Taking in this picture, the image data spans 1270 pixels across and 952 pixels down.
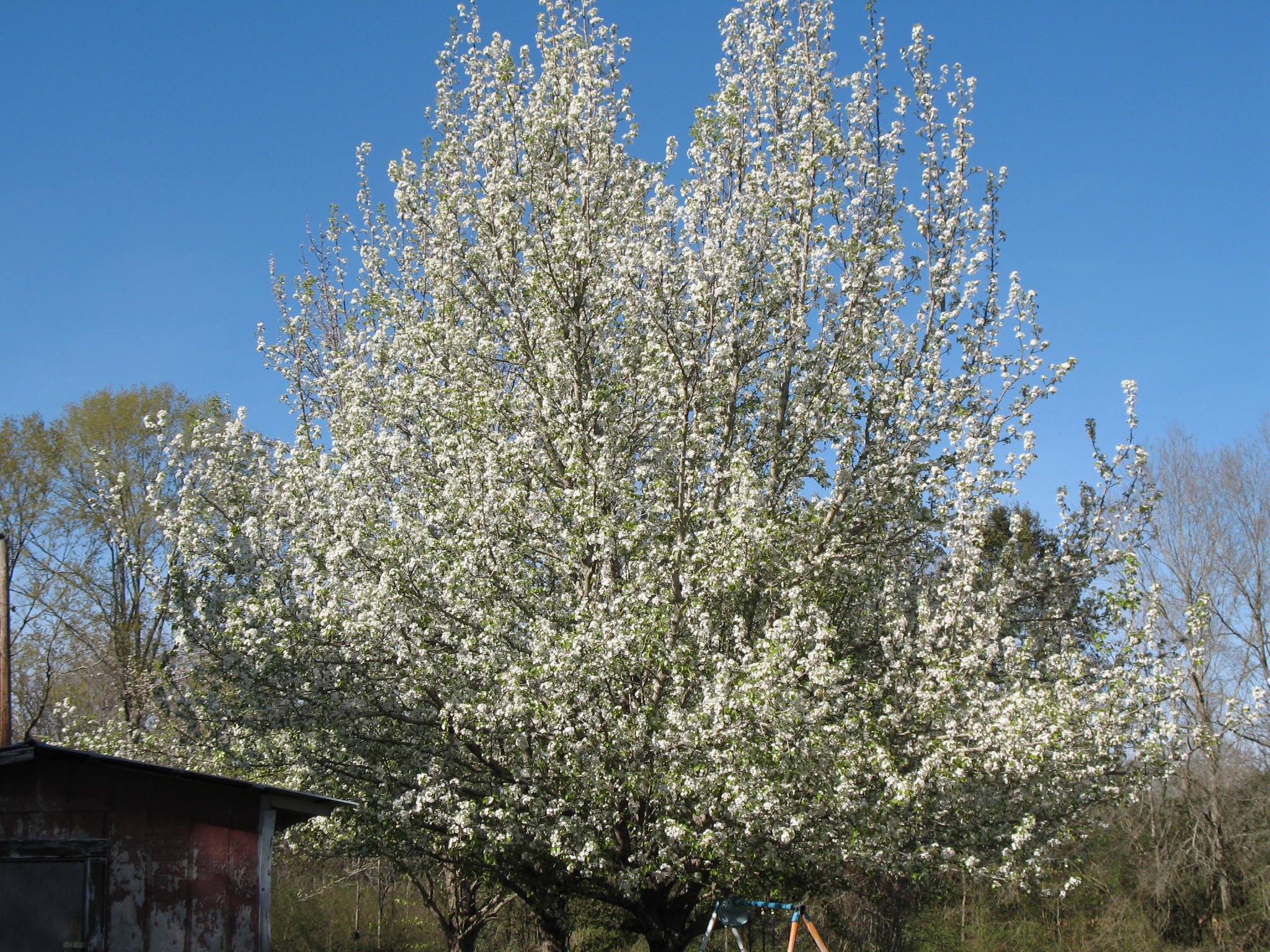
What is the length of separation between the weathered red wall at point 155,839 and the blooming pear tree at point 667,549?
1615mm

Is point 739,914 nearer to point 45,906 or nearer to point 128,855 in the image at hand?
point 128,855

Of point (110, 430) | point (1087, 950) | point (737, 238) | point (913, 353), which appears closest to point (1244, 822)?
point (1087, 950)

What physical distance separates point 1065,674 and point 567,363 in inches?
280

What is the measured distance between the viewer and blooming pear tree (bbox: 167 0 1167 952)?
9828 mm

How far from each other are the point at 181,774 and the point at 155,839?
2.65ft

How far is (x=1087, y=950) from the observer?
74.2 ft

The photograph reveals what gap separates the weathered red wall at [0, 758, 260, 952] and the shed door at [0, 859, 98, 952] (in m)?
0.21

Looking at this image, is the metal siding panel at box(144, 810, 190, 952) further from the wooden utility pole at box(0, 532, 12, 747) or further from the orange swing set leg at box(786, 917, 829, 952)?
the orange swing set leg at box(786, 917, 829, 952)

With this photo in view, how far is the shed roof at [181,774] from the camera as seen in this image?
337 inches

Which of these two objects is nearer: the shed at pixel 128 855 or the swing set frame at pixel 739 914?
the shed at pixel 128 855

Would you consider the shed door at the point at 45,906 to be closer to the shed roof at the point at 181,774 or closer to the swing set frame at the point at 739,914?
the shed roof at the point at 181,774

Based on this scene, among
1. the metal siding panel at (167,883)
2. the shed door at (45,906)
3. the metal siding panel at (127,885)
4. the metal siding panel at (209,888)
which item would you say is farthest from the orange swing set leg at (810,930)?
the shed door at (45,906)

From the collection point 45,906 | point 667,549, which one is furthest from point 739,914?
point 45,906

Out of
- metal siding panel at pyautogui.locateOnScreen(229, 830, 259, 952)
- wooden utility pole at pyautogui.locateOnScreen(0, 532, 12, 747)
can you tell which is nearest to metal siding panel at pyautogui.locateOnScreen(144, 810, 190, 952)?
metal siding panel at pyautogui.locateOnScreen(229, 830, 259, 952)
